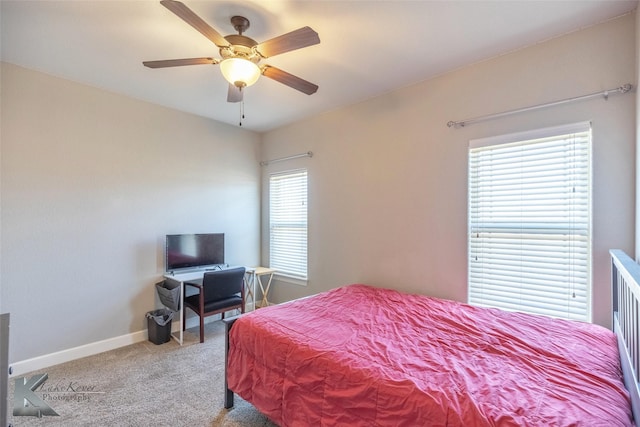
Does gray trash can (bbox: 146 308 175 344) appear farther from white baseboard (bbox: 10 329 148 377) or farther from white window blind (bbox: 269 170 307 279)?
white window blind (bbox: 269 170 307 279)

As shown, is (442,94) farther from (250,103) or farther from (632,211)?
(250,103)

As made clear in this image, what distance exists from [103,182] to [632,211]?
4430 mm

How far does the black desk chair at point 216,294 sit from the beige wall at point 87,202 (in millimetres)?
574

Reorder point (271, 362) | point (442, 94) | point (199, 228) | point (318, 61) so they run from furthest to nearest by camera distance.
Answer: point (199, 228) → point (442, 94) → point (318, 61) → point (271, 362)

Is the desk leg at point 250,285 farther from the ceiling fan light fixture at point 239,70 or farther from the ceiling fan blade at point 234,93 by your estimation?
the ceiling fan light fixture at point 239,70

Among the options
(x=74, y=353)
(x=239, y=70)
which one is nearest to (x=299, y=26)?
(x=239, y=70)

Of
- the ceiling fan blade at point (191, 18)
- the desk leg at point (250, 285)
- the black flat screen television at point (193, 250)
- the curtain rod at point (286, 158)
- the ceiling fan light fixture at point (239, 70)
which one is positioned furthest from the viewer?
the desk leg at point (250, 285)

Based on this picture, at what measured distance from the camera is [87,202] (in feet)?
9.59

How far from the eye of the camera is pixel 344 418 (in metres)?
1.40

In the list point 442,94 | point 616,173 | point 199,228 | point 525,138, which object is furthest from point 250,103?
point 616,173

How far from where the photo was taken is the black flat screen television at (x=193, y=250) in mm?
3406

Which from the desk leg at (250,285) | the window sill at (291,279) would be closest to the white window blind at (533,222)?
the window sill at (291,279)

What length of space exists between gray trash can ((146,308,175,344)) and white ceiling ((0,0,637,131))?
2.42 metres

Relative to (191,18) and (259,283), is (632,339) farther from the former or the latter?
(259,283)
